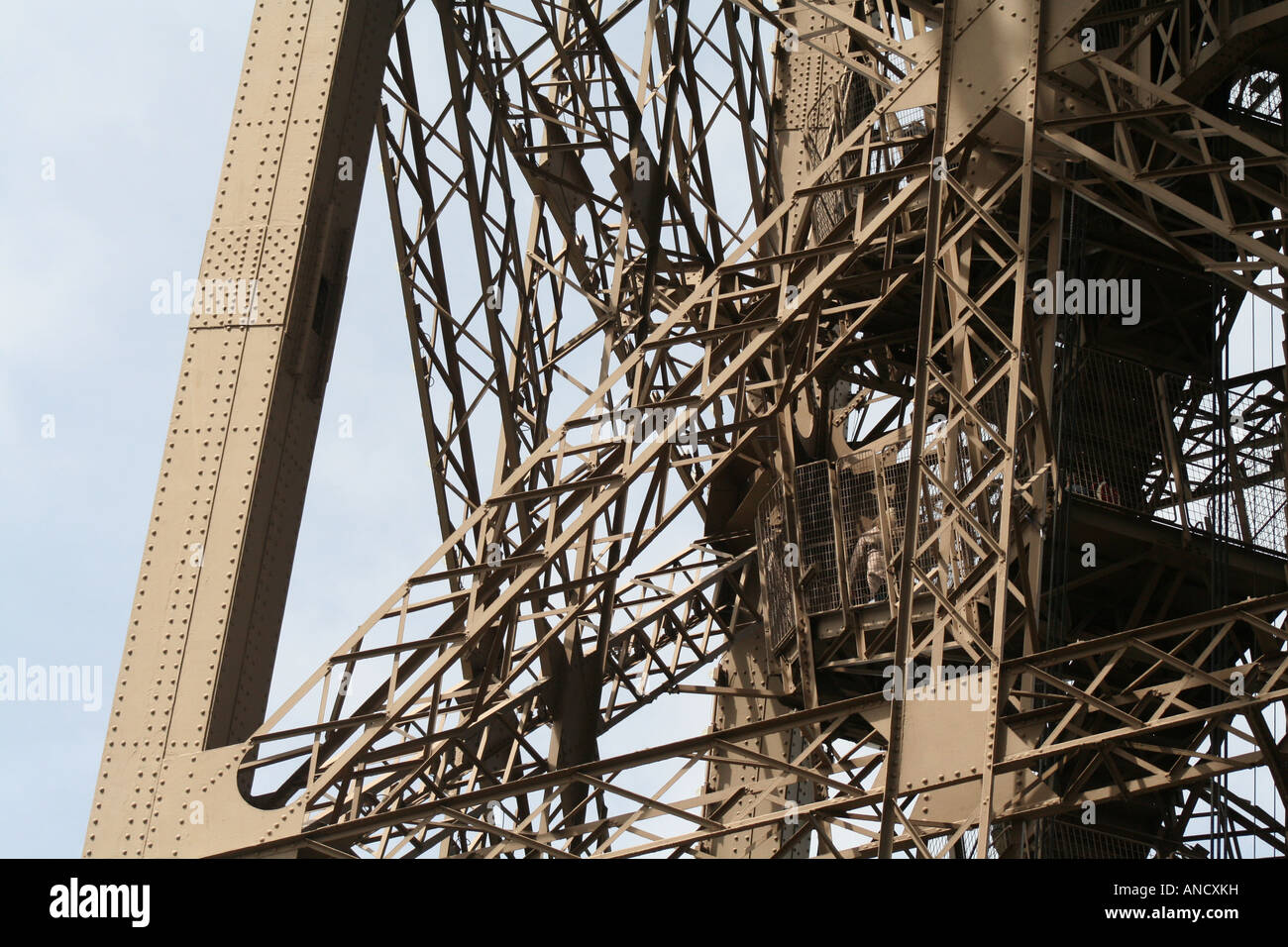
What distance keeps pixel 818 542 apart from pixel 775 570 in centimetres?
75

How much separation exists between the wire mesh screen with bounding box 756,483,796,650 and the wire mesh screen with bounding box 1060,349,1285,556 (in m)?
3.25

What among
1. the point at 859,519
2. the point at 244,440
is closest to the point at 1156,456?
the point at 859,519

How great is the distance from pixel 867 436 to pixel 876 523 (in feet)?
13.1

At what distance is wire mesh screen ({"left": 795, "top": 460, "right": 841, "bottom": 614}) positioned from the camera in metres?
18.8

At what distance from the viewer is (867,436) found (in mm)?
22312

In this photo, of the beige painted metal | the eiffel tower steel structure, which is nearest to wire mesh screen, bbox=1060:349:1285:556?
the eiffel tower steel structure

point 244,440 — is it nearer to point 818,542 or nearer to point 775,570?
point 818,542

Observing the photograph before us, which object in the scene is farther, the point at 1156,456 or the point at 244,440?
the point at 1156,456

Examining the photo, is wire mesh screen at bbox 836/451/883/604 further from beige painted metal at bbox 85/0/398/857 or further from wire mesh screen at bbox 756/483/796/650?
beige painted metal at bbox 85/0/398/857

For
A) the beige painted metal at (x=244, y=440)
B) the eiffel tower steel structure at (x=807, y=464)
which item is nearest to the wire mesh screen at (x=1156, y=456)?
the eiffel tower steel structure at (x=807, y=464)

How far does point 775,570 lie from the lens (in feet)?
63.9

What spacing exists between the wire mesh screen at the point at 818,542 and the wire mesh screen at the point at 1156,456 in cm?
263
